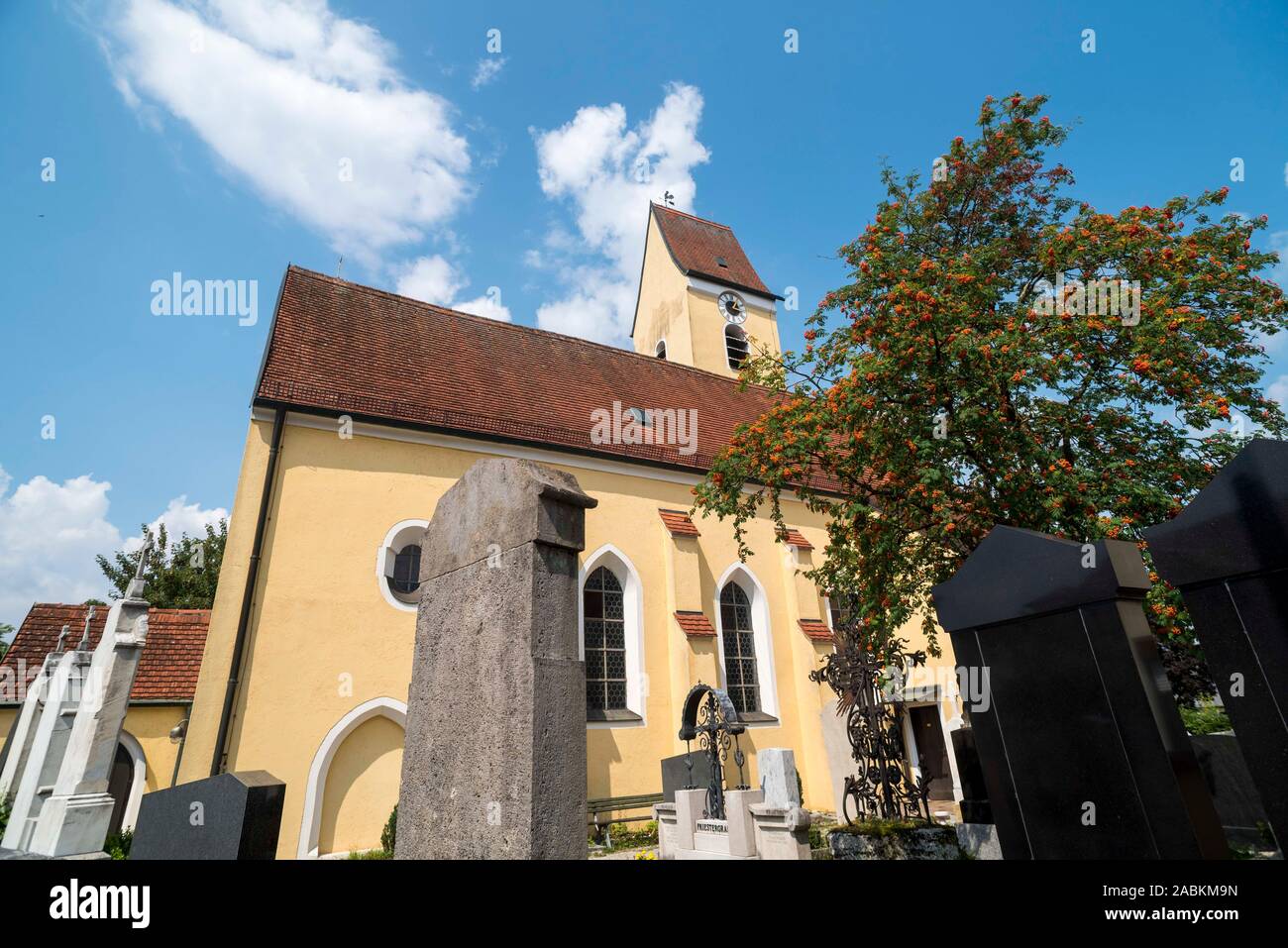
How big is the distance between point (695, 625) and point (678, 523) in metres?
2.13

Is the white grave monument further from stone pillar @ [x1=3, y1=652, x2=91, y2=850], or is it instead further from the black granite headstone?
the black granite headstone

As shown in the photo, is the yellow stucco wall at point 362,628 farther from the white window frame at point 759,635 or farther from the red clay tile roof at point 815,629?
the red clay tile roof at point 815,629

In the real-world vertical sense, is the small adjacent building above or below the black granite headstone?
above

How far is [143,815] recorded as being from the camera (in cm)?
496

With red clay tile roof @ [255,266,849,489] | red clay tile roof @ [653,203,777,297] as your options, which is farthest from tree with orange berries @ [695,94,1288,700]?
red clay tile roof @ [653,203,777,297]

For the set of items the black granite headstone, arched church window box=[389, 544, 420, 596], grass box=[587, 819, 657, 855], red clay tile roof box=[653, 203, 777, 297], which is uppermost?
red clay tile roof box=[653, 203, 777, 297]

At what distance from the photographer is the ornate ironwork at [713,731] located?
859 centimetres

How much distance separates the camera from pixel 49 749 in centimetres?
866

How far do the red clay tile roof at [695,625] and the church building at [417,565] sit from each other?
58 mm

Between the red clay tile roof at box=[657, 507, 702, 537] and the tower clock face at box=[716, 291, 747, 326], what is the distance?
11978 mm

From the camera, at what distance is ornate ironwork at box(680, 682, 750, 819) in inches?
338
